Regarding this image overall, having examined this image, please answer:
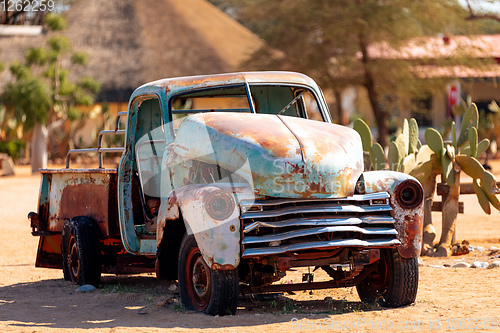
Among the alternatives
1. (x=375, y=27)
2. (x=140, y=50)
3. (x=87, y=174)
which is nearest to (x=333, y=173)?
(x=87, y=174)

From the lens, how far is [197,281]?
562 cm

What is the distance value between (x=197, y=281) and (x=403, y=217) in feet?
5.41

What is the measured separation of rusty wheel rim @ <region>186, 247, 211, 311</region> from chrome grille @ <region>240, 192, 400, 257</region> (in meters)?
0.52

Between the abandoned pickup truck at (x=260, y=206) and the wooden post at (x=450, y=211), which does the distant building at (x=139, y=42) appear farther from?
the abandoned pickup truck at (x=260, y=206)

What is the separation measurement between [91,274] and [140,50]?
31.7 meters

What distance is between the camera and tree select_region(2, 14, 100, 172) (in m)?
24.4

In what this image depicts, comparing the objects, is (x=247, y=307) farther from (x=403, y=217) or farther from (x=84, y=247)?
(x=84, y=247)

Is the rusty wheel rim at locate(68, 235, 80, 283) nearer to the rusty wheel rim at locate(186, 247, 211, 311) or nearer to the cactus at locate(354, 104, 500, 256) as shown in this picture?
the rusty wheel rim at locate(186, 247, 211, 311)

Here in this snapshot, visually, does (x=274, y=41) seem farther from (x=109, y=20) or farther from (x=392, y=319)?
(x=392, y=319)

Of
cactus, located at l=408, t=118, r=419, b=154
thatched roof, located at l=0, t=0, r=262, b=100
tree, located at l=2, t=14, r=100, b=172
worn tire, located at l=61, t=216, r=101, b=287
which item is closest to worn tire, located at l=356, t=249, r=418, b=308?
worn tire, located at l=61, t=216, r=101, b=287

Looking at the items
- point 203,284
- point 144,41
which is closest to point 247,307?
point 203,284

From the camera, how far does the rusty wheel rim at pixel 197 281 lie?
18.1 ft

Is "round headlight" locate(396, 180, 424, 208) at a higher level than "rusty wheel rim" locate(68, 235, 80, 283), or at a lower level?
higher

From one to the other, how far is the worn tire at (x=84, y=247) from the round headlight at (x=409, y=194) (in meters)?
3.10
